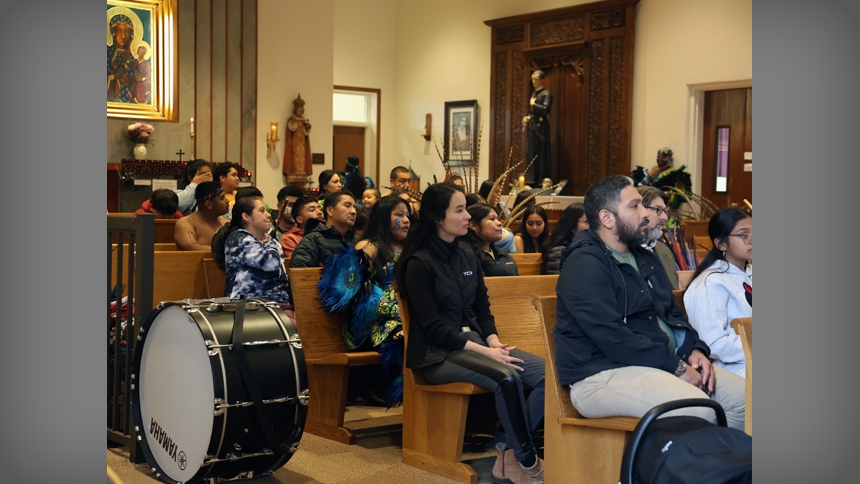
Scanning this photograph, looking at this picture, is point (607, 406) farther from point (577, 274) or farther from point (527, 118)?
point (527, 118)

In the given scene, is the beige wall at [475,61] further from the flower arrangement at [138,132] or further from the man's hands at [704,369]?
the man's hands at [704,369]

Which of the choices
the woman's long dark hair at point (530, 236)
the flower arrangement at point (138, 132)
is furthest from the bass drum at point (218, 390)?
the flower arrangement at point (138, 132)

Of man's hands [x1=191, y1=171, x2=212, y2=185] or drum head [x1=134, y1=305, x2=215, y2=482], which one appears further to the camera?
man's hands [x1=191, y1=171, x2=212, y2=185]

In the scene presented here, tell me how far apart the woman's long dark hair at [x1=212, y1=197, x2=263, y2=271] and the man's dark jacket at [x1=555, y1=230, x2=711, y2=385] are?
189cm

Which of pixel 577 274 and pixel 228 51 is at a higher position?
pixel 228 51

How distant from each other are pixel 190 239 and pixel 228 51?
713 centimetres

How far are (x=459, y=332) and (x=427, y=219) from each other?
51 centimetres

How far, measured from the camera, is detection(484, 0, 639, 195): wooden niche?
12844mm

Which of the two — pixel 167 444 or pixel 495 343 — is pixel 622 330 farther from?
pixel 167 444

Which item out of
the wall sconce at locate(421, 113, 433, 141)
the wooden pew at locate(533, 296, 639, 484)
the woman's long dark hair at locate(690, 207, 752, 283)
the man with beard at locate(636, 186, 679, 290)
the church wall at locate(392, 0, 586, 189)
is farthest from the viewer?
the wall sconce at locate(421, 113, 433, 141)

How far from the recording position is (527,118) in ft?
44.7

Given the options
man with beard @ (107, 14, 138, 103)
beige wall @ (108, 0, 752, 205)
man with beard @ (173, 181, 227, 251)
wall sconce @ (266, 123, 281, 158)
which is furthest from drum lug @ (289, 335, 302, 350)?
wall sconce @ (266, 123, 281, 158)

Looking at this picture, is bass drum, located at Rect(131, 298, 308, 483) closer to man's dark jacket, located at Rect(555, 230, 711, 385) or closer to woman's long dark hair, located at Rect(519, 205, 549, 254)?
man's dark jacket, located at Rect(555, 230, 711, 385)
